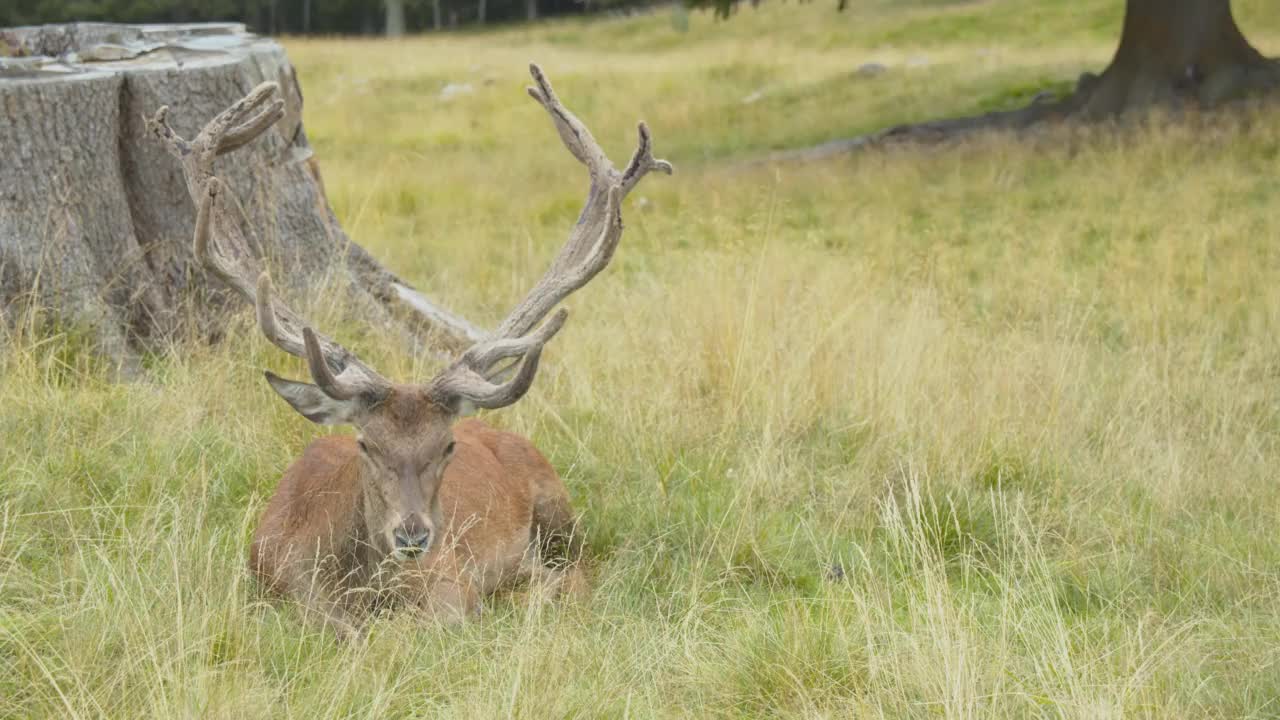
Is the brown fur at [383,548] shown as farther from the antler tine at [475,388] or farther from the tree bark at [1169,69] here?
the tree bark at [1169,69]

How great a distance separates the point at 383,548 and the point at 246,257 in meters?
1.15

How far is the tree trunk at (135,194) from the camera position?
5.84 meters

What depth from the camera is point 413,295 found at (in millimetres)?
7234

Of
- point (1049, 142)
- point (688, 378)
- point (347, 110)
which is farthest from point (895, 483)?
point (347, 110)

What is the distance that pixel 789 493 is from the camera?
5.20 meters

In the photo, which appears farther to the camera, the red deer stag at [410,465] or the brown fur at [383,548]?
the brown fur at [383,548]

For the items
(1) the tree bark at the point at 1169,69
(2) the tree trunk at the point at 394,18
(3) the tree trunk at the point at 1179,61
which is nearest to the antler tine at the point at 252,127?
(1) the tree bark at the point at 1169,69

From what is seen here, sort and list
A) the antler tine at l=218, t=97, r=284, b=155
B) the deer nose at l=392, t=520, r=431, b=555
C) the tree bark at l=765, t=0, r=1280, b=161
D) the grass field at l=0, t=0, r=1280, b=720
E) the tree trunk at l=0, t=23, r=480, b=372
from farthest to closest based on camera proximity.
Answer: the tree bark at l=765, t=0, r=1280, b=161 < the tree trunk at l=0, t=23, r=480, b=372 < the antler tine at l=218, t=97, r=284, b=155 < the deer nose at l=392, t=520, r=431, b=555 < the grass field at l=0, t=0, r=1280, b=720

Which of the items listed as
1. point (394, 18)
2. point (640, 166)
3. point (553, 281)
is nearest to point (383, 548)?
point (553, 281)

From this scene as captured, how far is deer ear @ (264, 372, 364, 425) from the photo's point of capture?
13.1 feet

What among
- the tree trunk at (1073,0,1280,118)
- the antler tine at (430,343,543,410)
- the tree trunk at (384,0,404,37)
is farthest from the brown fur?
the tree trunk at (384,0,404,37)

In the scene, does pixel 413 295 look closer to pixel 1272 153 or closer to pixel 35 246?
pixel 35 246

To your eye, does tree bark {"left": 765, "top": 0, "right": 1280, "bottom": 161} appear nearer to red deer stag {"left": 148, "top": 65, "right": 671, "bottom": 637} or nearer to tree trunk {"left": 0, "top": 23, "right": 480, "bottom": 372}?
tree trunk {"left": 0, "top": 23, "right": 480, "bottom": 372}

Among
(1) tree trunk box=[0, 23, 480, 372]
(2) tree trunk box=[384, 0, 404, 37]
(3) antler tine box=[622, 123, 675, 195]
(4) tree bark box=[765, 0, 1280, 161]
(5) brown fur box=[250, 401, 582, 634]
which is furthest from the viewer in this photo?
(2) tree trunk box=[384, 0, 404, 37]
